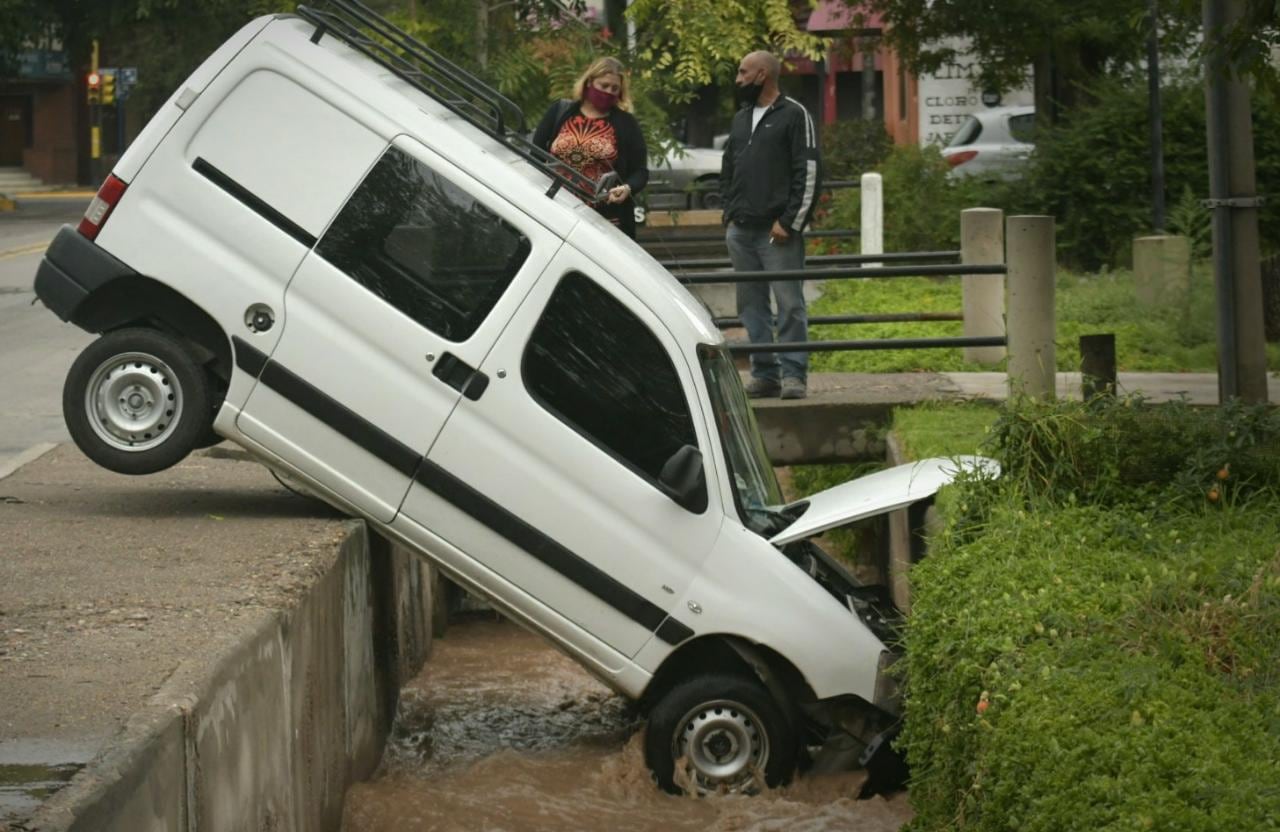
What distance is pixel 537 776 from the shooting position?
339 inches

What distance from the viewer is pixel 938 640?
5.94 metres

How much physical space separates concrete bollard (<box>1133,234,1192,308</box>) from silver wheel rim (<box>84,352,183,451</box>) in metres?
10.4

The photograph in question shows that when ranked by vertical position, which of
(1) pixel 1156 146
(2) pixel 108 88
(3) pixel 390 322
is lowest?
(3) pixel 390 322

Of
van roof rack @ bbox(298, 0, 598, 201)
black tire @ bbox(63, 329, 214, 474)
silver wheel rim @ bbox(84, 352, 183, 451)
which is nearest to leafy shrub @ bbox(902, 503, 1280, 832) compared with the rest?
van roof rack @ bbox(298, 0, 598, 201)

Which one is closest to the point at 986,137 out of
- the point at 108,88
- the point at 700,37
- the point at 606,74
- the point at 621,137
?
the point at 700,37

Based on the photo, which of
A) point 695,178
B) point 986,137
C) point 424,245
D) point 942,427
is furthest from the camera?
point 695,178

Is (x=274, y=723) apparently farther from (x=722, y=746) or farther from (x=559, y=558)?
(x=722, y=746)

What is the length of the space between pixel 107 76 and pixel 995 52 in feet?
109

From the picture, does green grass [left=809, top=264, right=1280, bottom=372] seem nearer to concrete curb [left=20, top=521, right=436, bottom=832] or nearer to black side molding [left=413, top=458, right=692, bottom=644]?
concrete curb [left=20, top=521, right=436, bottom=832]

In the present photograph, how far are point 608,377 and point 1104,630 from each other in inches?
107

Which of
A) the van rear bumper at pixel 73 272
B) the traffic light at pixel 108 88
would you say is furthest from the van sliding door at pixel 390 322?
the traffic light at pixel 108 88

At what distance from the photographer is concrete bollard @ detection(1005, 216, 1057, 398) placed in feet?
36.6

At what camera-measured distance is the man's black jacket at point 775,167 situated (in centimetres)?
1124

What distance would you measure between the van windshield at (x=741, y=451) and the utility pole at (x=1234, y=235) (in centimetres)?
201
